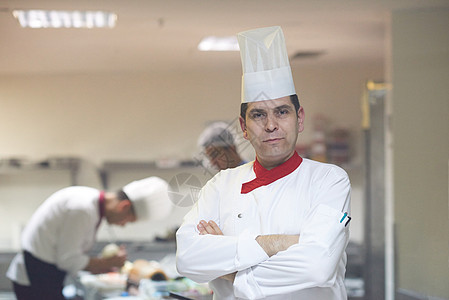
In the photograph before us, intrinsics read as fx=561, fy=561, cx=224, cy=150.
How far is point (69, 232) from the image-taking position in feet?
7.66

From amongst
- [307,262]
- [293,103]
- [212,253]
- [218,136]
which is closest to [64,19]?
[218,136]

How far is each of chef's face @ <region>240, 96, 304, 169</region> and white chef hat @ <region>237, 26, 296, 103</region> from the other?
0.02 m

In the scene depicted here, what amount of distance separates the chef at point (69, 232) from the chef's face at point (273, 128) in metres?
0.90

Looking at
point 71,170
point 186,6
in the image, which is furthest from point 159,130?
point 186,6

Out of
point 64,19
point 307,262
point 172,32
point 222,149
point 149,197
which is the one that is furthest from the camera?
point 172,32

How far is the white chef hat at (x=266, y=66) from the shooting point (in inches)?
56.9

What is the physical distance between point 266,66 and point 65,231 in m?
1.29

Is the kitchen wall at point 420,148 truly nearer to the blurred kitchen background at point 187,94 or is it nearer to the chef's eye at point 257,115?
the blurred kitchen background at point 187,94

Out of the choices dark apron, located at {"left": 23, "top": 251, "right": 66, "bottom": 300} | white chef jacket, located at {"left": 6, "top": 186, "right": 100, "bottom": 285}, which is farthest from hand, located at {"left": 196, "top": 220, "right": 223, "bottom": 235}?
dark apron, located at {"left": 23, "top": 251, "right": 66, "bottom": 300}

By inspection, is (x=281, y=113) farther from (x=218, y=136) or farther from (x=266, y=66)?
(x=218, y=136)

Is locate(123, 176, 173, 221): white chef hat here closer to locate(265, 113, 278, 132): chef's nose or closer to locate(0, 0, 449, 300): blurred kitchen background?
locate(0, 0, 449, 300): blurred kitchen background

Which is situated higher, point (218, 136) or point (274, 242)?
point (218, 136)

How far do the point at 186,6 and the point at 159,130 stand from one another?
0.73 m

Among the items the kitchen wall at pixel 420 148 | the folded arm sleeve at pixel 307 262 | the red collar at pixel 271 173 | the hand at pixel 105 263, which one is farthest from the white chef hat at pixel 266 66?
the hand at pixel 105 263
